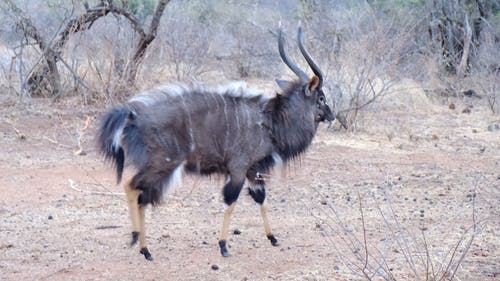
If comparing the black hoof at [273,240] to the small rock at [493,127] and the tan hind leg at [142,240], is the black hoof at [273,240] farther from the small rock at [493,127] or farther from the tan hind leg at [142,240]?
the small rock at [493,127]

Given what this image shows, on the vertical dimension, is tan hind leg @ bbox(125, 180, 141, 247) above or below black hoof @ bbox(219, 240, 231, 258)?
above

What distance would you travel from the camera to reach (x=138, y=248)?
602cm

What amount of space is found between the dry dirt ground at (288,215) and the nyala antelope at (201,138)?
0.30m

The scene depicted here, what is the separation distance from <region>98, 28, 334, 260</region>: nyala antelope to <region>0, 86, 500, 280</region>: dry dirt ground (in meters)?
0.30

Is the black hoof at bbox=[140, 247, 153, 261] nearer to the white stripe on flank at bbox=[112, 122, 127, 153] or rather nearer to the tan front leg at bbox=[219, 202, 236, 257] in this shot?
the tan front leg at bbox=[219, 202, 236, 257]

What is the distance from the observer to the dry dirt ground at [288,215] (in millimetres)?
5578

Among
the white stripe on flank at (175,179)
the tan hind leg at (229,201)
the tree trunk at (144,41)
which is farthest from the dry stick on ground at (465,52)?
the white stripe on flank at (175,179)

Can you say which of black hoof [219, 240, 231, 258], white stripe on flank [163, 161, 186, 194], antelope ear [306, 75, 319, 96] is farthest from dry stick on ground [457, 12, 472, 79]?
white stripe on flank [163, 161, 186, 194]

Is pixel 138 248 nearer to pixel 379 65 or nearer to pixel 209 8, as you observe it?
pixel 379 65

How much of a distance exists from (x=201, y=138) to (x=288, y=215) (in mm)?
1713

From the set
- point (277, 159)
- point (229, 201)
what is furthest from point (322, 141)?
point (229, 201)

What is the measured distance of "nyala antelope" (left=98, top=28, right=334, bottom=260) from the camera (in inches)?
227

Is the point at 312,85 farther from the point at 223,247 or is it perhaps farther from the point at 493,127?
the point at 493,127

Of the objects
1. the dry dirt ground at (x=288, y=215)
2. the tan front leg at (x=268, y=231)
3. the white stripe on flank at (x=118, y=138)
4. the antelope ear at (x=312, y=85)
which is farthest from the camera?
the antelope ear at (x=312, y=85)
